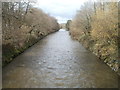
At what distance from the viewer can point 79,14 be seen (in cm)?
4319

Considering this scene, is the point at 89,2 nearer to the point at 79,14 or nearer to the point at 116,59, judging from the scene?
the point at 79,14

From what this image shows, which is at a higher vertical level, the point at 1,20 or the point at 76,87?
the point at 1,20

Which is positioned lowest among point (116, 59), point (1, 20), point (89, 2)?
point (116, 59)

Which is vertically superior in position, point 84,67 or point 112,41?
point 112,41

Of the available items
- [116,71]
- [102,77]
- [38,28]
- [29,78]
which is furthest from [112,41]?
[38,28]

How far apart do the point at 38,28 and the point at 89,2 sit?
14.9m

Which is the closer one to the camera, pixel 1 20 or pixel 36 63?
pixel 1 20

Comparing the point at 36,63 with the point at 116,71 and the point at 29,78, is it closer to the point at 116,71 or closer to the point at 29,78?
the point at 29,78

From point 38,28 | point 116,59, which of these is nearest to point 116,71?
point 116,59

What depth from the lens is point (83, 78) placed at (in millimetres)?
16469

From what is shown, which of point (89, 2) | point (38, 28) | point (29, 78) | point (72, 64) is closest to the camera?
point (29, 78)

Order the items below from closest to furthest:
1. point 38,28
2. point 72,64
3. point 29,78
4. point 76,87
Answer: point 76,87, point 29,78, point 72,64, point 38,28

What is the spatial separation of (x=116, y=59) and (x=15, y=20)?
12691mm

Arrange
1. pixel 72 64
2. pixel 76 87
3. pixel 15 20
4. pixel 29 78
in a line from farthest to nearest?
pixel 15 20 < pixel 72 64 < pixel 29 78 < pixel 76 87
